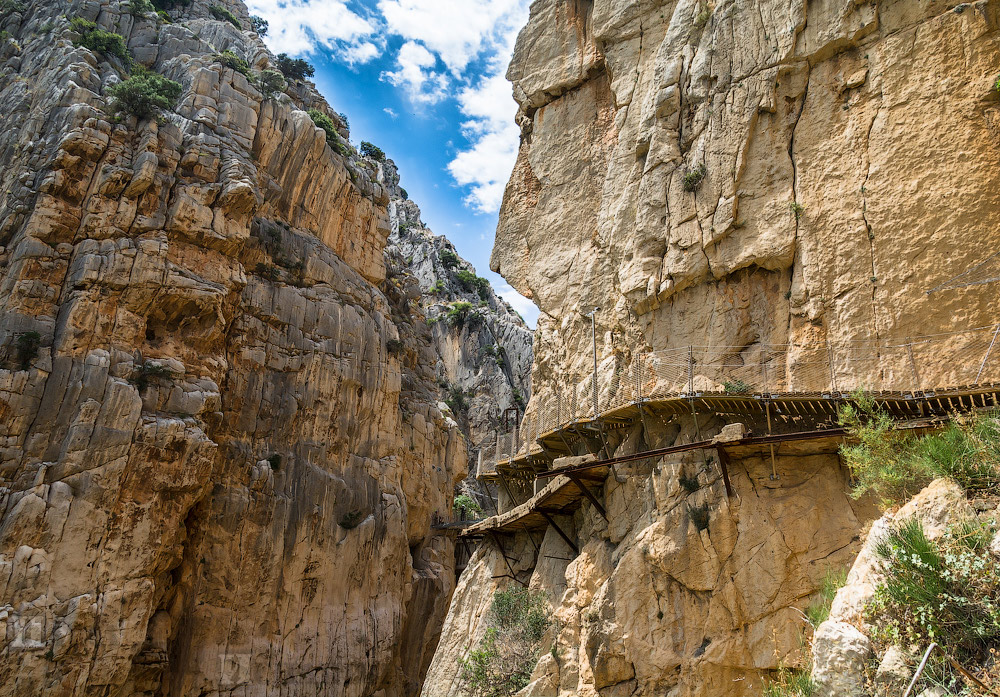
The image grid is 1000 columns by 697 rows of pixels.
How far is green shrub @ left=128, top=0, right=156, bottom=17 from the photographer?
39375mm

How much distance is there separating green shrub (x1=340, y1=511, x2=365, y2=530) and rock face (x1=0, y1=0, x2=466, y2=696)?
91 millimetres

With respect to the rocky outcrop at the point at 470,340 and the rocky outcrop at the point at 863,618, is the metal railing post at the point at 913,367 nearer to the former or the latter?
the rocky outcrop at the point at 863,618

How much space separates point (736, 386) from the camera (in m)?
17.6

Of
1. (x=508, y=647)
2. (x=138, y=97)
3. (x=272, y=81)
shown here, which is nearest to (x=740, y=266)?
(x=508, y=647)

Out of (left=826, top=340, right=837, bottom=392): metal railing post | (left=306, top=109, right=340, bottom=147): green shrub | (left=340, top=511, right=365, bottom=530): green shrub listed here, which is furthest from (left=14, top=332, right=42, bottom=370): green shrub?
(left=826, top=340, right=837, bottom=392): metal railing post

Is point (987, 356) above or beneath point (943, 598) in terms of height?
above

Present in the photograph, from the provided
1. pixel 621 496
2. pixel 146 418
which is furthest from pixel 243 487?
pixel 621 496

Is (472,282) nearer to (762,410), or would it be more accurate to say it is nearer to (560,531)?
(560,531)

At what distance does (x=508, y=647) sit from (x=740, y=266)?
1199 centimetres

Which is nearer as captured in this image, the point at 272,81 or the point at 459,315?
the point at 272,81

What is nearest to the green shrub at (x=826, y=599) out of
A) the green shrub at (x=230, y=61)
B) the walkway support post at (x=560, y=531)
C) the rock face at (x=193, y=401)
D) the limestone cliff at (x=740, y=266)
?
the limestone cliff at (x=740, y=266)

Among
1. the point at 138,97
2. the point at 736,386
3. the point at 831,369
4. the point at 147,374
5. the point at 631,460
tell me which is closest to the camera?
the point at 831,369

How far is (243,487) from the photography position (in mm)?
30859

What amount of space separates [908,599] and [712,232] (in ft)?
40.3
